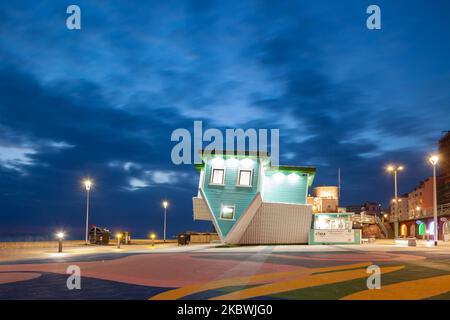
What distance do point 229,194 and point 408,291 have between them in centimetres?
3182

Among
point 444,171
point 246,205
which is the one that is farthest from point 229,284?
point 444,171

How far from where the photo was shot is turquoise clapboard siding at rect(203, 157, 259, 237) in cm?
4150

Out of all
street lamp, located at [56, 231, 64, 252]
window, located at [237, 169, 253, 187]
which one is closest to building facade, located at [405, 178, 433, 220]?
window, located at [237, 169, 253, 187]

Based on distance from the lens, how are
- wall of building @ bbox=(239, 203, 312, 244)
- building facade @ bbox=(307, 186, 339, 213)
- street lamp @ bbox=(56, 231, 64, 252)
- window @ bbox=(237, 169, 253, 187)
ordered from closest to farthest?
street lamp @ bbox=(56, 231, 64, 252) → window @ bbox=(237, 169, 253, 187) → wall of building @ bbox=(239, 203, 312, 244) → building facade @ bbox=(307, 186, 339, 213)

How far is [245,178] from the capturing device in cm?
4216

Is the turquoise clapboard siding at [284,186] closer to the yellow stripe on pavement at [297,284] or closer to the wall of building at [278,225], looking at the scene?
the wall of building at [278,225]

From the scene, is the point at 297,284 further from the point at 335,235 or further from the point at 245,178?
the point at 335,235

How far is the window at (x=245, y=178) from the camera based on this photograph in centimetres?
4194

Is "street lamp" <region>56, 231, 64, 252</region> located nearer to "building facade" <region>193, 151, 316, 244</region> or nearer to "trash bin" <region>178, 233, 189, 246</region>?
"building facade" <region>193, 151, 316, 244</region>

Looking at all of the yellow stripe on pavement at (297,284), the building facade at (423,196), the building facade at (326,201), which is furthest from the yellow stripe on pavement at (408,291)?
the building facade at (423,196)

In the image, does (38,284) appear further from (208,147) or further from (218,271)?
(208,147)
